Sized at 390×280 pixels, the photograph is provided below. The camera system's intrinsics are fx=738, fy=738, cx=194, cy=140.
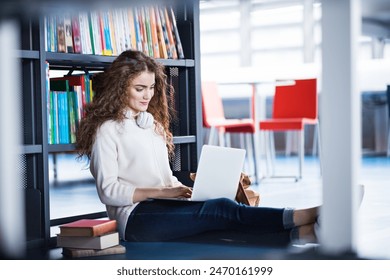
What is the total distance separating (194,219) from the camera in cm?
254

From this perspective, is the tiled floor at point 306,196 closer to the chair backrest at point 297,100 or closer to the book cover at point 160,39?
the chair backrest at point 297,100

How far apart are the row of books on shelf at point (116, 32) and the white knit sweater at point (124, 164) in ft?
1.26

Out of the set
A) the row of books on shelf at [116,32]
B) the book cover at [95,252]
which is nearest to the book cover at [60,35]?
the row of books on shelf at [116,32]

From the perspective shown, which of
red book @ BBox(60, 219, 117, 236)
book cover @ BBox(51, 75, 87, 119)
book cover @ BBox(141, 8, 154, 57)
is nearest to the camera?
red book @ BBox(60, 219, 117, 236)

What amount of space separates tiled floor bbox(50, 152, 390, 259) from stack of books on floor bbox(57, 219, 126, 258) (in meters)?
0.50

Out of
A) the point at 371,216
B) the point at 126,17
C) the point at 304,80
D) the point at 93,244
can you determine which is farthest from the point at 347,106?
the point at 304,80

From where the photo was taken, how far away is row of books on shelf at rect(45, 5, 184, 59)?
2801 mm

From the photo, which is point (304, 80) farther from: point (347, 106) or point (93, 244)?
point (347, 106)

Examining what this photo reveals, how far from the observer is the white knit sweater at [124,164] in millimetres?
2564

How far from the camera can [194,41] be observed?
3283 millimetres

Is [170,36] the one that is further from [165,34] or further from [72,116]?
[72,116]

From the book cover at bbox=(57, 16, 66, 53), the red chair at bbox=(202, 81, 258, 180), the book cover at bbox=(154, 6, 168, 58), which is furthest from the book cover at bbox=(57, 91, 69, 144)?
the red chair at bbox=(202, 81, 258, 180)

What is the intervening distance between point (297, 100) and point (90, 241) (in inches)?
140

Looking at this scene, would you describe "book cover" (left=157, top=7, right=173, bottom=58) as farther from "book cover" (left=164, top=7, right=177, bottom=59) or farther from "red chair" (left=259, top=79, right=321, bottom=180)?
"red chair" (left=259, top=79, right=321, bottom=180)
